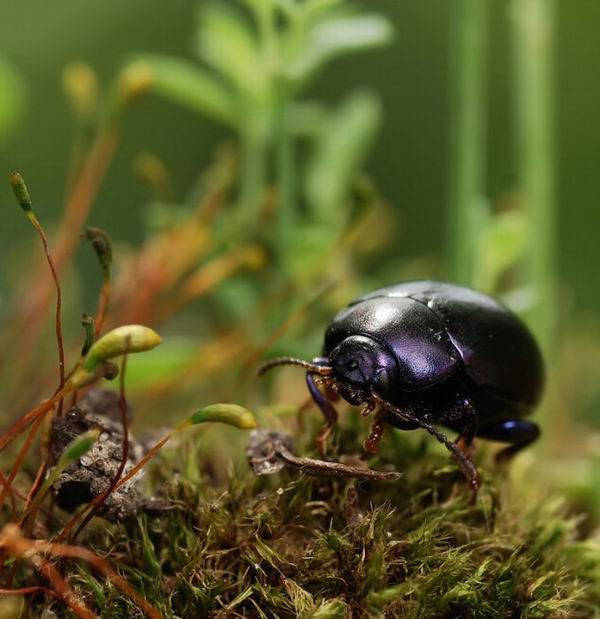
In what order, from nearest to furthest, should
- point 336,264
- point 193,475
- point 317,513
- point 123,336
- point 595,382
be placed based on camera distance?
point 123,336, point 317,513, point 193,475, point 336,264, point 595,382

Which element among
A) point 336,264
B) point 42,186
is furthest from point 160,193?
point 42,186

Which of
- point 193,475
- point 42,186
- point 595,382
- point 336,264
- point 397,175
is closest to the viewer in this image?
point 193,475

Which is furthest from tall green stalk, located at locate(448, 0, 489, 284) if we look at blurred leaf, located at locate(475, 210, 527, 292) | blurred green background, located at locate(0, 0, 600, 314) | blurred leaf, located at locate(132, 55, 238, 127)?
blurred green background, located at locate(0, 0, 600, 314)

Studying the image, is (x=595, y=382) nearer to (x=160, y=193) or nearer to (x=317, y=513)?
(x=160, y=193)

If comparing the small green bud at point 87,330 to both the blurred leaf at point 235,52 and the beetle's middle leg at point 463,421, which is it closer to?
the beetle's middle leg at point 463,421

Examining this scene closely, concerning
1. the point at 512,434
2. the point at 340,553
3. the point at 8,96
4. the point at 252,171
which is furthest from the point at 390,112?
the point at 340,553

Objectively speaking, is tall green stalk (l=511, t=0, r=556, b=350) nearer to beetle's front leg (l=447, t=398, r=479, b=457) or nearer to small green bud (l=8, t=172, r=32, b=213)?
beetle's front leg (l=447, t=398, r=479, b=457)
